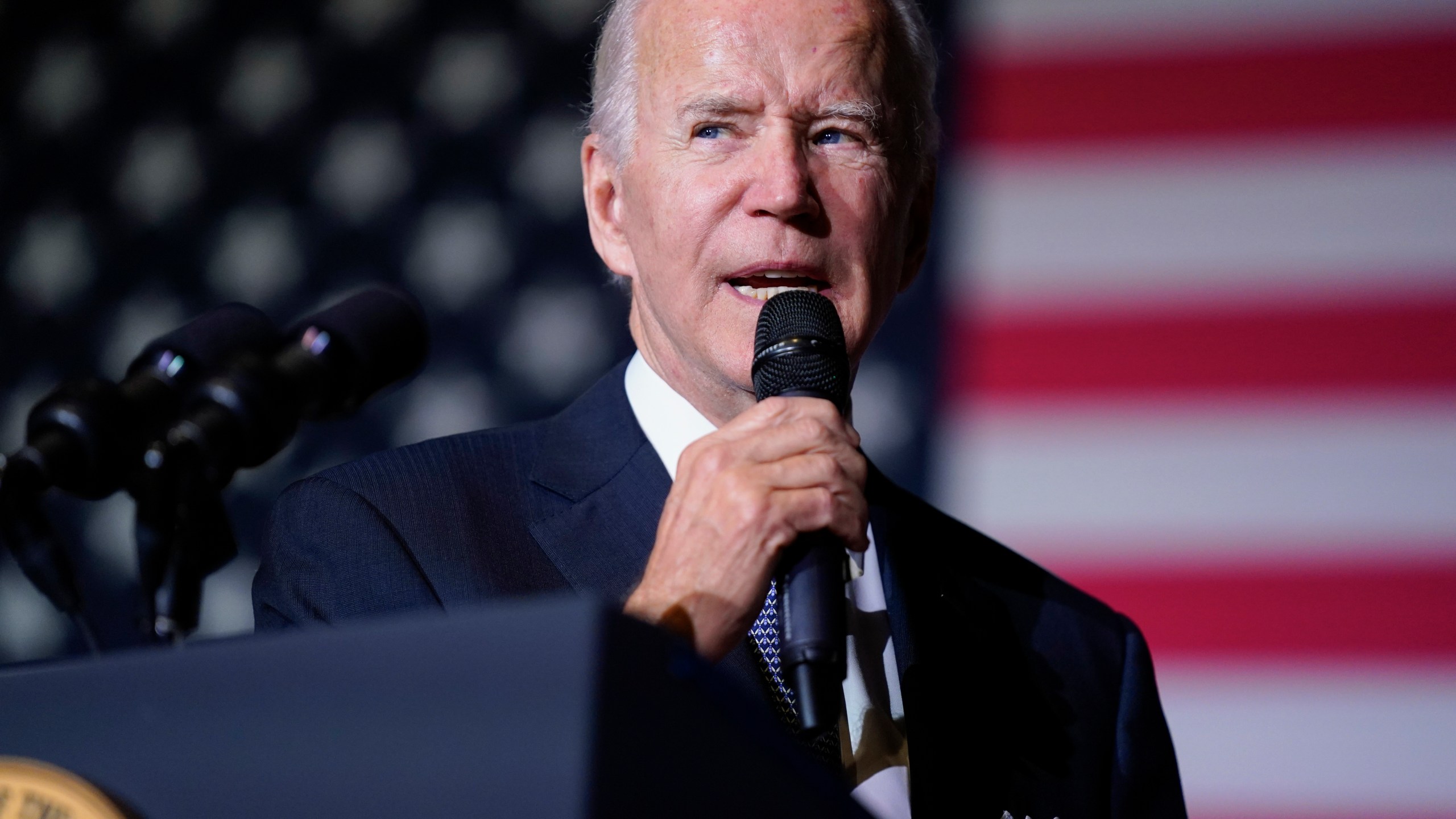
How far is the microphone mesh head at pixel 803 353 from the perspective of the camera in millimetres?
1037

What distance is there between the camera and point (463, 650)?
0.56 metres

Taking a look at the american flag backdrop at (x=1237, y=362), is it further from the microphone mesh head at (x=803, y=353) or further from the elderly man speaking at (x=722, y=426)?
the microphone mesh head at (x=803, y=353)

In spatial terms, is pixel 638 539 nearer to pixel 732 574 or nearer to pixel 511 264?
pixel 732 574

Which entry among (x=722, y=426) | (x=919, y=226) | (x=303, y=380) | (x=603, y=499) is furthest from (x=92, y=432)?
(x=919, y=226)

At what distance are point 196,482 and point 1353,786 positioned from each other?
8.12ft

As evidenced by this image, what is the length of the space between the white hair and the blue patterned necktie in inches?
21.1

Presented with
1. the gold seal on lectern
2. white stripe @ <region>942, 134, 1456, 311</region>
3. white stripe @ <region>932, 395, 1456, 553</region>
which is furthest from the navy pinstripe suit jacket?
white stripe @ <region>942, 134, 1456, 311</region>

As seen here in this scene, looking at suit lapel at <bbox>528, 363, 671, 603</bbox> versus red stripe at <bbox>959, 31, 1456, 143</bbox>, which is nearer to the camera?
suit lapel at <bbox>528, 363, 671, 603</bbox>

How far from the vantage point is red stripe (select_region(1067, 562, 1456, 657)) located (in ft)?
8.55

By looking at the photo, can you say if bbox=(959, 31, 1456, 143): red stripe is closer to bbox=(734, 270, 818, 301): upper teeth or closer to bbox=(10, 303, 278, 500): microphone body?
bbox=(734, 270, 818, 301): upper teeth

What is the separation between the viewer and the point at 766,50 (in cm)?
135

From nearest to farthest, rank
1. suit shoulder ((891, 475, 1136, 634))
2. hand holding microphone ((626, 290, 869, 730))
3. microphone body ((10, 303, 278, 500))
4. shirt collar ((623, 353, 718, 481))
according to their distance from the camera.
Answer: microphone body ((10, 303, 278, 500))
hand holding microphone ((626, 290, 869, 730))
shirt collar ((623, 353, 718, 481))
suit shoulder ((891, 475, 1136, 634))

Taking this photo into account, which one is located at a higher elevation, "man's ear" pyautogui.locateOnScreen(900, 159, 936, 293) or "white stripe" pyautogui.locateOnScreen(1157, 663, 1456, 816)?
"man's ear" pyautogui.locateOnScreen(900, 159, 936, 293)

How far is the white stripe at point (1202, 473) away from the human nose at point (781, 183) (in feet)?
4.72
